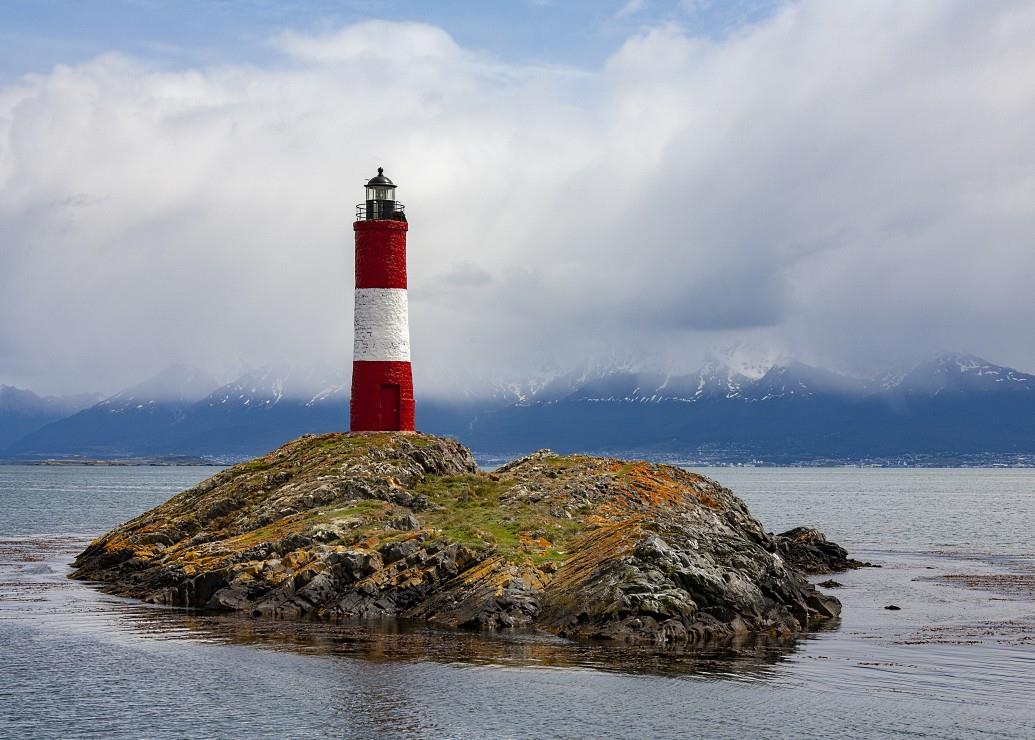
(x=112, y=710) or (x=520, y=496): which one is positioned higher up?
(x=520, y=496)

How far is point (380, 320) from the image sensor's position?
6638 cm

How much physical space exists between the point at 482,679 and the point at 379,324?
3425cm

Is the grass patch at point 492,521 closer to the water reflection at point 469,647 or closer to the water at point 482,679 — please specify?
the water reflection at point 469,647

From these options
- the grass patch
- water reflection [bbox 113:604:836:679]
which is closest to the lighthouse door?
the grass patch

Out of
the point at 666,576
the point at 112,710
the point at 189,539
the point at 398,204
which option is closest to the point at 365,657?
the point at 112,710

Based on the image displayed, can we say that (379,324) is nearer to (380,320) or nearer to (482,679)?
(380,320)

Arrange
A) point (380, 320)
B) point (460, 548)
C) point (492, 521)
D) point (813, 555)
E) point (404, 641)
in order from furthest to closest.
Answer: point (813, 555) < point (380, 320) < point (492, 521) < point (460, 548) < point (404, 641)

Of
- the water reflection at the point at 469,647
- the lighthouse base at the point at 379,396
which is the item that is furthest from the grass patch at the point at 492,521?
the water reflection at the point at 469,647

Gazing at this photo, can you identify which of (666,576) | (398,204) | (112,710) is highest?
(398,204)

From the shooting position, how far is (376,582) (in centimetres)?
4725

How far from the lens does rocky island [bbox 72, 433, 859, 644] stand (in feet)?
142

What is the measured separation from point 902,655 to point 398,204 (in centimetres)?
3950

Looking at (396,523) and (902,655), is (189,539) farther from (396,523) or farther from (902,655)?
(902,655)

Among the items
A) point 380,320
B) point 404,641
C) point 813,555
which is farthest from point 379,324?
point 813,555
